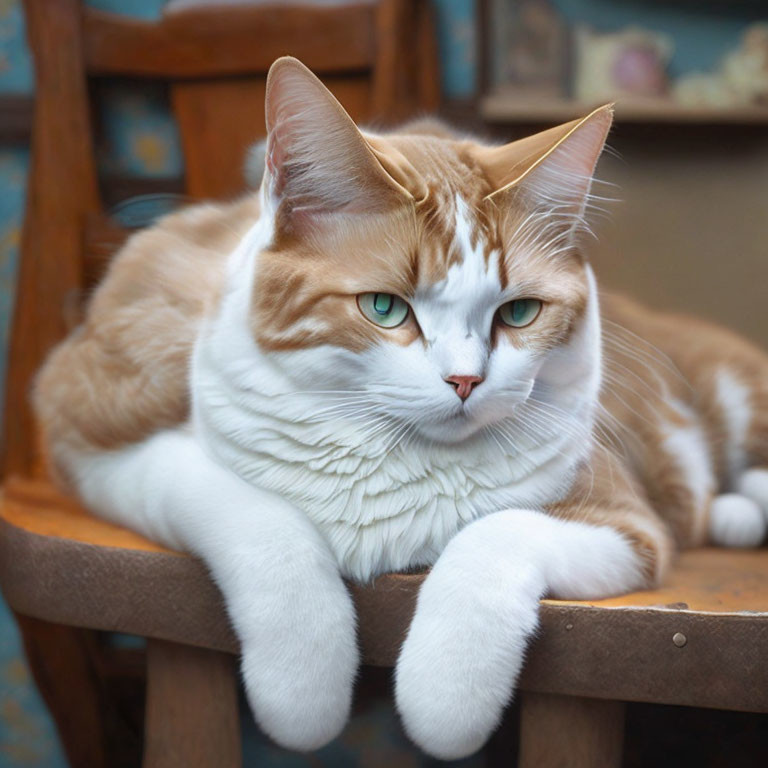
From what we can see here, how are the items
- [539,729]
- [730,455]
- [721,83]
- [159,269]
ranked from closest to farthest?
[539,729] → [159,269] → [730,455] → [721,83]

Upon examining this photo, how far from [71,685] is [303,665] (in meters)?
0.83

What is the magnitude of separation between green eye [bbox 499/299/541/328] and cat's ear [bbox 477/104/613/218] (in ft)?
0.27

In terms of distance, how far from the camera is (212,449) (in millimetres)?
845

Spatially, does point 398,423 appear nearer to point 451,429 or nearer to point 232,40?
point 451,429

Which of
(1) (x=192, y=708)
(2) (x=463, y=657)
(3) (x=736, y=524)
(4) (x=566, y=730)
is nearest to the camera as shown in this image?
(2) (x=463, y=657)

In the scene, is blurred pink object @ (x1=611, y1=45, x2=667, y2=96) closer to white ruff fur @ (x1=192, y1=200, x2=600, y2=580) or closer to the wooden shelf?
the wooden shelf

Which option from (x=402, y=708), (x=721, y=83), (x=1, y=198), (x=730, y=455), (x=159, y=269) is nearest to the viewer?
(x=402, y=708)

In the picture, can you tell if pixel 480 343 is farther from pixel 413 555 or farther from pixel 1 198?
pixel 1 198

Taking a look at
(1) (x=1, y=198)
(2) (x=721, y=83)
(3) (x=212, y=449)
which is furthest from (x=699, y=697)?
(1) (x=1, y=198)

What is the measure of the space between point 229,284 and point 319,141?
0.19 m

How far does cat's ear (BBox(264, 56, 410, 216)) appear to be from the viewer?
687 millimetres

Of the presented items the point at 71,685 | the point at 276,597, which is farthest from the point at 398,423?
the point at 71,685

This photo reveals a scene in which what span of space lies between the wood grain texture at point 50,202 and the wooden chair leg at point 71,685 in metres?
0.30

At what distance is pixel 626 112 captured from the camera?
1256 mm
